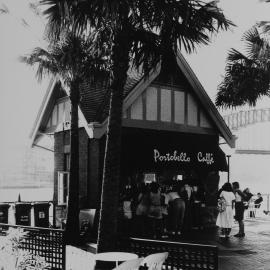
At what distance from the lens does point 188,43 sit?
8.73 metres

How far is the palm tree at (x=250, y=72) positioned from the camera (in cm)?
1412

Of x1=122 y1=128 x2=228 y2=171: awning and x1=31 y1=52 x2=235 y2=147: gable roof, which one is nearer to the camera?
x1=31 y1=52 x2=235 y2=147: gable roof

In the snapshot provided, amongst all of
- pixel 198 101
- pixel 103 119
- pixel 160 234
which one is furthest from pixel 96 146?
pixel 198 101

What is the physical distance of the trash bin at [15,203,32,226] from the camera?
14266mm

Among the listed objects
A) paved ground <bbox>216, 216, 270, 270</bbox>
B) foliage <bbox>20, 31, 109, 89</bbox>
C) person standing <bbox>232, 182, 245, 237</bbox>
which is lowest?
paved ground <bbox>216, 216, 270, 270</bbox>

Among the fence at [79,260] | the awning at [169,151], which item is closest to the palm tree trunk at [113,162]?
the fence at [79,260]

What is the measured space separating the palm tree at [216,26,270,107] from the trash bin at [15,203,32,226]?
767 centimetres

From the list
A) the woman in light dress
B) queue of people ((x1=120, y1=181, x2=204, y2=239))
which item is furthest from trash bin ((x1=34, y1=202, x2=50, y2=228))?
the woman in light dress

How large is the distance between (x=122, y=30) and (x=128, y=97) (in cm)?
636

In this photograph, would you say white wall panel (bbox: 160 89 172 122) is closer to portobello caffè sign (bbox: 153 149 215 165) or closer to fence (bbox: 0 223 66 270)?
portobello caffè sign (bbox: 153 149 215 165)

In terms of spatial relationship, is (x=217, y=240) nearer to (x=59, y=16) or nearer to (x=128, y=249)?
(x=128, y=249)

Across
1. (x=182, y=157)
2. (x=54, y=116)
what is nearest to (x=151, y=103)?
(x=182, y=157)

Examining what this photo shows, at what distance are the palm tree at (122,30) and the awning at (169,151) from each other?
6208mm

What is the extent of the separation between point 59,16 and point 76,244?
19.9 feet
